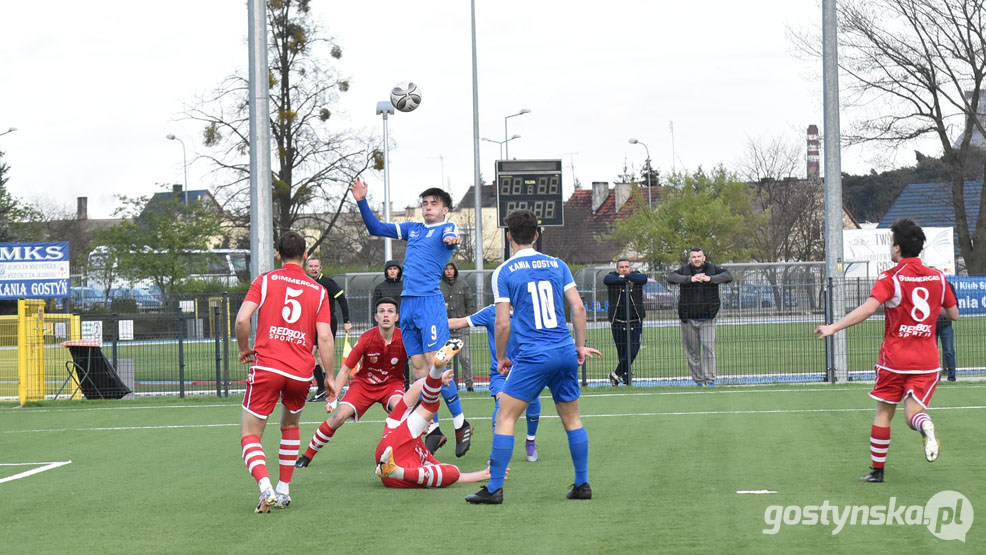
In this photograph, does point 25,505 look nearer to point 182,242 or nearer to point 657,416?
point 657,416

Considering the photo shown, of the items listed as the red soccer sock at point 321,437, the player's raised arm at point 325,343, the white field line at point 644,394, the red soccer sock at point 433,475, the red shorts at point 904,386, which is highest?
the player's raised arm at point 325,343

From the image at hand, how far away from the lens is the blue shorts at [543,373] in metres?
7.37

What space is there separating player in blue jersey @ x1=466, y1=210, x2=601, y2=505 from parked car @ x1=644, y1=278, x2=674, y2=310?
1111 centimetres

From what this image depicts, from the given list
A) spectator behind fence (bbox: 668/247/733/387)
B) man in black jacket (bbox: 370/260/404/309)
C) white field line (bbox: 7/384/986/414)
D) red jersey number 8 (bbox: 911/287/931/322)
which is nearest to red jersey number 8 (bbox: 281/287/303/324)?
red jersey number 8 (bbox: 911/287/931/322)

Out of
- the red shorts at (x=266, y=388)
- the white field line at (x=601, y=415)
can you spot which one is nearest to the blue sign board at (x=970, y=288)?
the white field line at (x=601, y=415)

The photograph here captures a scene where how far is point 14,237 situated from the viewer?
50.7 m

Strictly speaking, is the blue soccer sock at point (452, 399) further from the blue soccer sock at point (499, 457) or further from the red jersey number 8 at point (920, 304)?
the red jersey number 8 at point (920, 304)

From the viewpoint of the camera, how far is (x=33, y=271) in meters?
21.9

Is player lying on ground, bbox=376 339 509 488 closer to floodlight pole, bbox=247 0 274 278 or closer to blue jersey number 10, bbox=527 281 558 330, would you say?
blue jersey number 10, bbox=527 281 558 330

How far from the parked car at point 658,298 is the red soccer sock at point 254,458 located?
11.6 meters

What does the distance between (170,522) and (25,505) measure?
163 centimetres

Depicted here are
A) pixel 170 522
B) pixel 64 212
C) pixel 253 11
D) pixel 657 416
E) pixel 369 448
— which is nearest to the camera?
pixel 170 522

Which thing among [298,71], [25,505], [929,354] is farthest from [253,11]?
[298,71]

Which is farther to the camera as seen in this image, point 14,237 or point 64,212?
point 64,212
